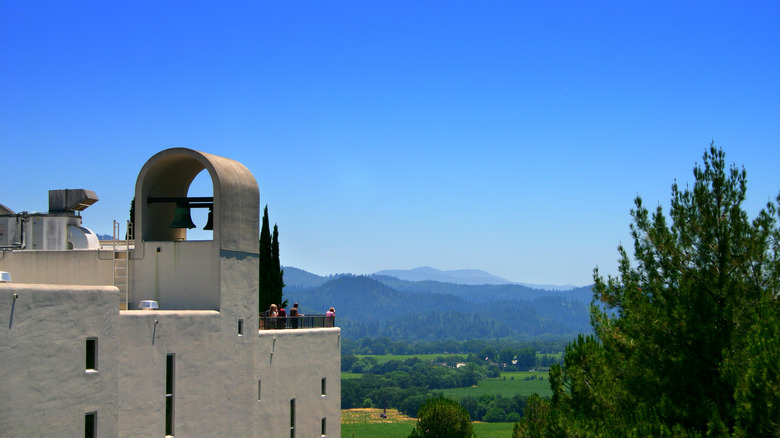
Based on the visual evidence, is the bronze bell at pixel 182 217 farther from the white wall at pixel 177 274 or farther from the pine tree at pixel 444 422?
the pine tree at pixel 444 422

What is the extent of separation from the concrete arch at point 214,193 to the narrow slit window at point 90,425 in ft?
19.9

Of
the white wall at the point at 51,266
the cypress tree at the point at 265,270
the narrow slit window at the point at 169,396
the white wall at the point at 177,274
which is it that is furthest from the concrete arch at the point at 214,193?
the cypress tree at the point at 265,270

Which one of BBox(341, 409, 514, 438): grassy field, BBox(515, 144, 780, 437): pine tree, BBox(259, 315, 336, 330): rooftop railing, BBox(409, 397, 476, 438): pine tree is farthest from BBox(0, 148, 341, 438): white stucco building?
BBox(341, 409, 514, 438): grassy field

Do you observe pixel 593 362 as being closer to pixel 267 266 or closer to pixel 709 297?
pixel 709 297

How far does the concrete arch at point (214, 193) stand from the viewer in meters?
22.0

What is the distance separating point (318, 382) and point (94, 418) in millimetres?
11621

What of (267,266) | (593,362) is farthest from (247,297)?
(267,266)

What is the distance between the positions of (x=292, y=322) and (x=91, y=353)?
32.9ft

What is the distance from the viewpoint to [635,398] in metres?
21.2

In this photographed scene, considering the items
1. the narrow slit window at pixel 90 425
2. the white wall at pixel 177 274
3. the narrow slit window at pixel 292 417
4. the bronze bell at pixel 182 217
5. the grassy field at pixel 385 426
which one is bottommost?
the grassy field at pixel 385 426

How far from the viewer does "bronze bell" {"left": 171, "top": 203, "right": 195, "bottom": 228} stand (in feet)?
76.3

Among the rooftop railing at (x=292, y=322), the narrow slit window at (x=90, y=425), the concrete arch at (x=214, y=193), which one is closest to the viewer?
the narrow slit window at (x=90, y=425)

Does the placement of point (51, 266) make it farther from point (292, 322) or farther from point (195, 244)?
point (292, 322)

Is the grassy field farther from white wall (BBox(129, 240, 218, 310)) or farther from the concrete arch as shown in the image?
white wall (BBox(129, 240, 218, 310))
